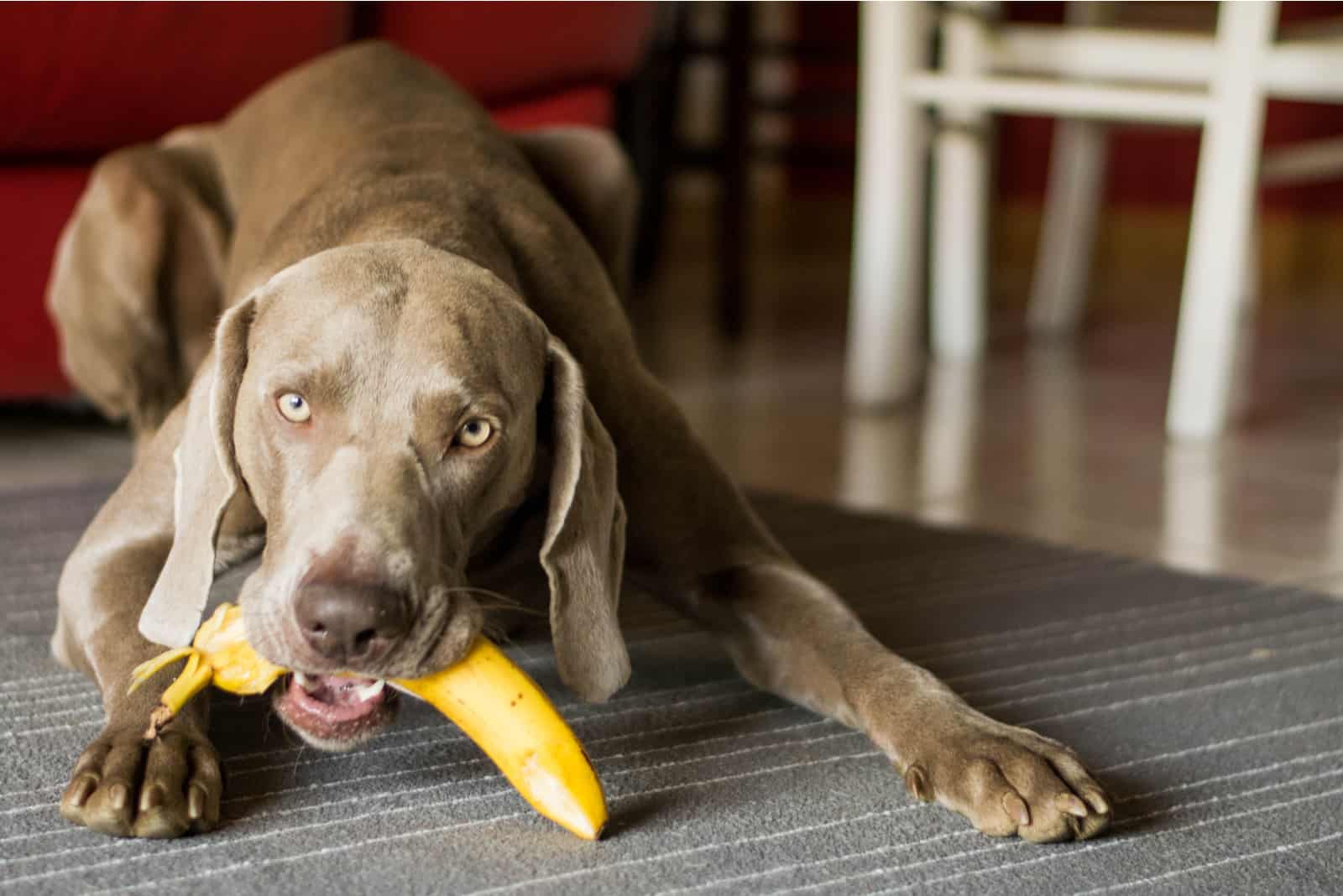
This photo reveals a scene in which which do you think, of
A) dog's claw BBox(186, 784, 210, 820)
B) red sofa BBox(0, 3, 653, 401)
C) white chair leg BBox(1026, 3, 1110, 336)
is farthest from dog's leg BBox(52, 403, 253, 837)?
white chair leg BBox(1026, 3, 1110, 336)

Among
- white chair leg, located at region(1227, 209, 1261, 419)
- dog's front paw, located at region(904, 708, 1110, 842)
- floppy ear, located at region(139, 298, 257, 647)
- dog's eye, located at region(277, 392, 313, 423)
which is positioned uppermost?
dog's eye, located at region(277, 392, 313, 423)

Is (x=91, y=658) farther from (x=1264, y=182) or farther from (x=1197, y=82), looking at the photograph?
(x=1264, y=182)

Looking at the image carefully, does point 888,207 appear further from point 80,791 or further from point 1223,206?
point 80,791

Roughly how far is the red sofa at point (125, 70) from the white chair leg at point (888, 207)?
2.44ft

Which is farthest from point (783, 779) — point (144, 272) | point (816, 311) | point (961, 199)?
point (816, 311)

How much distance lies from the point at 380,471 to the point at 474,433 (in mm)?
132

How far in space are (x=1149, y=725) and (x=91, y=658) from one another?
3.90ft

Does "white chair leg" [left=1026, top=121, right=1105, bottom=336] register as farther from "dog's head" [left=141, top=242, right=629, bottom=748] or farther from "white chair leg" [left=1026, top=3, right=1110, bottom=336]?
"dog's head" [left=141, top=242, right=629, bottom=748]

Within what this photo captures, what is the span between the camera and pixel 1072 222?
16.0ft

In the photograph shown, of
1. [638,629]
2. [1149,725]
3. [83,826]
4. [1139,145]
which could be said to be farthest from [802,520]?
[1139,145]

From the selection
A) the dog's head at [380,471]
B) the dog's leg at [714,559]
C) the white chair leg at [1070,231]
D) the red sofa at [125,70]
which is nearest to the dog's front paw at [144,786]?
the dog's head at [380,471]

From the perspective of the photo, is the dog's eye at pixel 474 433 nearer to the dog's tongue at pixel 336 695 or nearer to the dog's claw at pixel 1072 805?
the dog's tongue at pixel 336 695

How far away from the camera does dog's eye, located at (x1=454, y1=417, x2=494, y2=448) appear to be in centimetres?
172

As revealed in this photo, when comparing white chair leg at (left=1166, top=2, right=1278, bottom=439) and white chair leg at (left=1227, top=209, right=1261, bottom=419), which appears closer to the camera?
white chair leg at (left=1166, top=2, right=1278, bottom=439)
